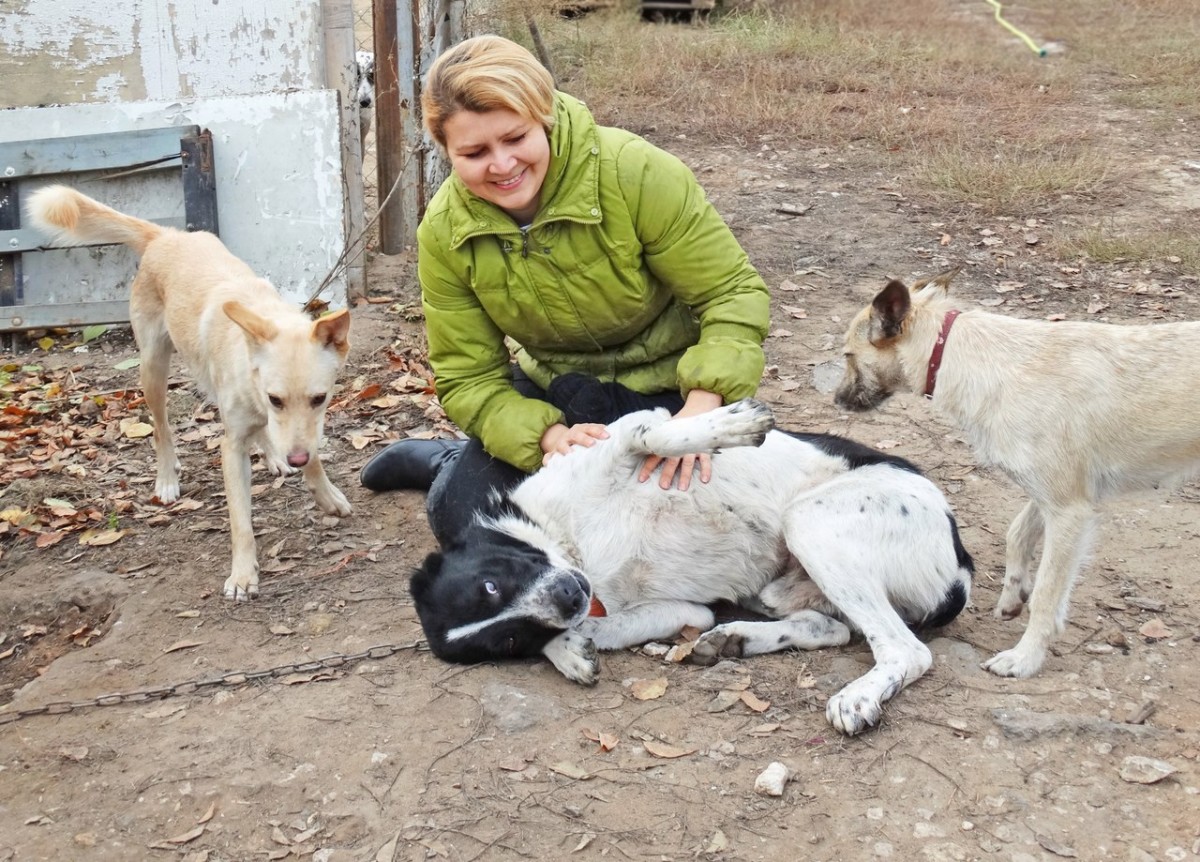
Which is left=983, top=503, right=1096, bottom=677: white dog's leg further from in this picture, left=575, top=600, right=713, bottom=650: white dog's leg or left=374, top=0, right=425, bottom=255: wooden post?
left=374, top=0, right=425, bottom=255: wooden post

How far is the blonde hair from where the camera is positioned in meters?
3.22

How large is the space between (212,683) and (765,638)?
179cm

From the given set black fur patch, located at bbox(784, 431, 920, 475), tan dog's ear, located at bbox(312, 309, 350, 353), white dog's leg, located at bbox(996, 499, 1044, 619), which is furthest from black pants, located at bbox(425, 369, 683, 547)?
white dog's leg, located at bbox(996, 499, 1044, 619)

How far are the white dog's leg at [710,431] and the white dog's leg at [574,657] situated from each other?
2.13ft

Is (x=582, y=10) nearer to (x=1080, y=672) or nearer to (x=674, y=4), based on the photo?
(x=674, y=4)

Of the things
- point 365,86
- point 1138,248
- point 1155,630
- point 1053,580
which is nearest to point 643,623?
point 1053,580

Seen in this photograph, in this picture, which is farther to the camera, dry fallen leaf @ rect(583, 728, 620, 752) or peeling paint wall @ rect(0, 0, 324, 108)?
peeling paint wall @ rect(0, 0, 324, 108)

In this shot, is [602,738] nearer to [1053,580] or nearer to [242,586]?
[1053,580]

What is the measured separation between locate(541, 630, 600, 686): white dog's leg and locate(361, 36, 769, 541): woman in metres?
0.61

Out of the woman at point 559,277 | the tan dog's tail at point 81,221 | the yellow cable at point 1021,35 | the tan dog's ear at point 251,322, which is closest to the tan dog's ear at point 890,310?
the woman at point 559,277

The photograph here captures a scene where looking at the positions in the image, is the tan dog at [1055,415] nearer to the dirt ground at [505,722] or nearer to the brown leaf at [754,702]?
the dirt ground at [505,722]

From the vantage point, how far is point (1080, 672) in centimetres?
335

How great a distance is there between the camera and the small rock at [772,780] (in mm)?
2844

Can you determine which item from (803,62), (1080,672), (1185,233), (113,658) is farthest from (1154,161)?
(113,658)
